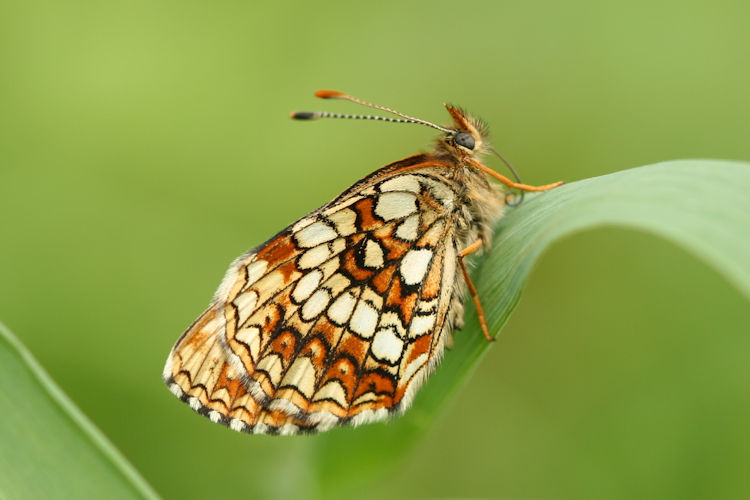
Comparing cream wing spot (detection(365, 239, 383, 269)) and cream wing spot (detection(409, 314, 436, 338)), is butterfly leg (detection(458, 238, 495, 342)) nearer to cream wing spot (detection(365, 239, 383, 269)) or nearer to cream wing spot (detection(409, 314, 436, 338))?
cream wing spot (detection(409, 314, 436, 338))

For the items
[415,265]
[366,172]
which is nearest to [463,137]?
[415,265]

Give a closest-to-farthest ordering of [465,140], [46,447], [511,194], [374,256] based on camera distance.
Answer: [46,447], [374,256], [465,140], [511,194]

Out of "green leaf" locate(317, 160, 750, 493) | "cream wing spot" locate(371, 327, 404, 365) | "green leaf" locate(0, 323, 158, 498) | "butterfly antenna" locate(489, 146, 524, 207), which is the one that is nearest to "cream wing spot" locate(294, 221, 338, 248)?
"cream wing spot" locate(371, 327, 404, 365)

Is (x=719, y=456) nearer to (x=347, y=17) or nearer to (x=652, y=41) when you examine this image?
(x=652, y=41)

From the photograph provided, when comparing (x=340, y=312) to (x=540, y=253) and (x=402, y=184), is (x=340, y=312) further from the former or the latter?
(x=540, y=253)

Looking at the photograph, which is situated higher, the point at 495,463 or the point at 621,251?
the point at 621,251

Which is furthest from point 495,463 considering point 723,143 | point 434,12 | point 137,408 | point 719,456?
point 434,12

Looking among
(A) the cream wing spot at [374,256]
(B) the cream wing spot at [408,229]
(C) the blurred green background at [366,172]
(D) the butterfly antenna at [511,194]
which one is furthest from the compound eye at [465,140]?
(C) the blurred green background at [366,172]
